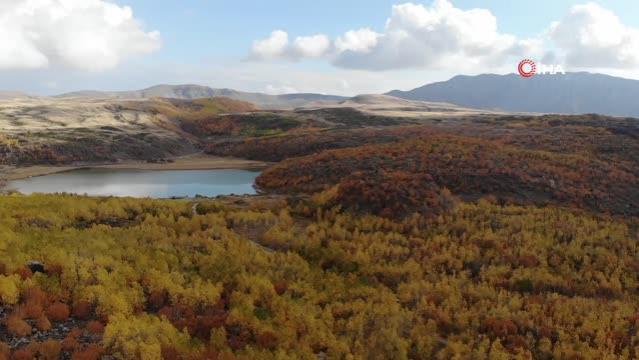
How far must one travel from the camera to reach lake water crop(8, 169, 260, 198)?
49.5 m

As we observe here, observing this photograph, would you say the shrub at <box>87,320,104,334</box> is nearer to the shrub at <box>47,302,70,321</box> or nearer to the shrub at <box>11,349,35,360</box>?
the shrub at <box>47,302,70,321</box>

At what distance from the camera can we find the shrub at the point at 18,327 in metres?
12.4

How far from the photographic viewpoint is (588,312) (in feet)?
55.8

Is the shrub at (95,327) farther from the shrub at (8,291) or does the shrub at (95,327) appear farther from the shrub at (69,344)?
the shrub at (8,291)

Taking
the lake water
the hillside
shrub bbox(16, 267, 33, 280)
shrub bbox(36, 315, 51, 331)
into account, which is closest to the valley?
shrub bbox(36, 315, 51, 331)

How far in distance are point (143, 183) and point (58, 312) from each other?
147ft

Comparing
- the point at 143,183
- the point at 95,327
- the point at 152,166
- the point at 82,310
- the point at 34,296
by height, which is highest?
the point at 34,296

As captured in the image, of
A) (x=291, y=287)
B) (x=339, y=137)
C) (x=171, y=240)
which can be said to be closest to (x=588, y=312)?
(x=291, y=287)

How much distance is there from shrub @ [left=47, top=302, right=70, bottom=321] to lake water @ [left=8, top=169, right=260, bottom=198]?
3392cm

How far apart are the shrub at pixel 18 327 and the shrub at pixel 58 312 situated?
0.80 meters

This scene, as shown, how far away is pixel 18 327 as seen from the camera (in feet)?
40.8

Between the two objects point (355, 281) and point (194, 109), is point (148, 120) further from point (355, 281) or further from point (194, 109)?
point (355, 281)

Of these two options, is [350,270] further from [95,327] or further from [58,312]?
[58,312]

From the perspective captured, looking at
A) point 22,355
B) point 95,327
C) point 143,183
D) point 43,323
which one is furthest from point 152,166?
point 22,355
